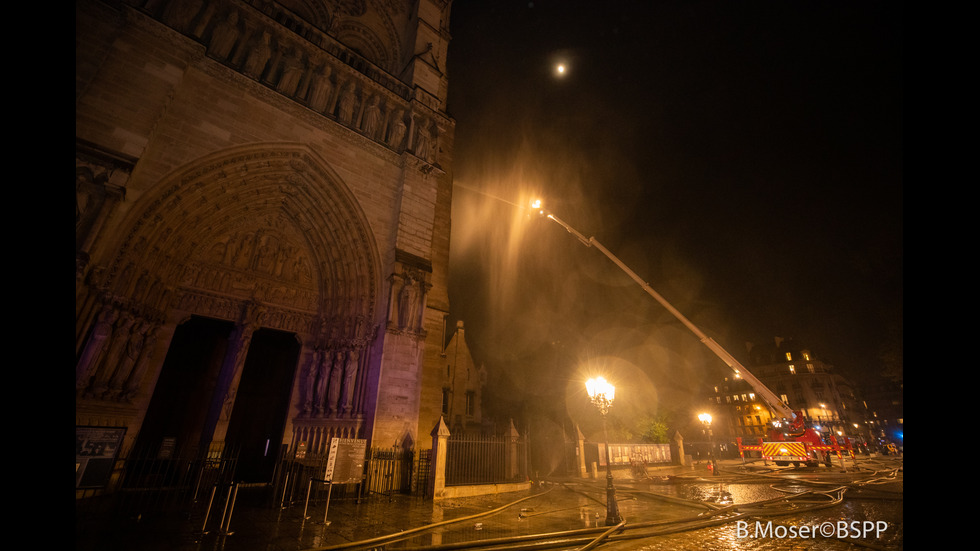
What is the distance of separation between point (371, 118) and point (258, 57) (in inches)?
143

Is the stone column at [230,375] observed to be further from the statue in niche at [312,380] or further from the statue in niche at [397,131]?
the statue in niche at [397,131]

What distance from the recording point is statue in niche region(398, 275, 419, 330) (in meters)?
11.6

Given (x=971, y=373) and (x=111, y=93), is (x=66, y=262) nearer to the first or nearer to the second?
(x=971, y=373)

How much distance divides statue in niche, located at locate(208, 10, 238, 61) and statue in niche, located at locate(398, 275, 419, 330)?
326 inches

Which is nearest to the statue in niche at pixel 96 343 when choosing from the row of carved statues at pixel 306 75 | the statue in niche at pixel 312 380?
the statue in niche at pixel 312 380

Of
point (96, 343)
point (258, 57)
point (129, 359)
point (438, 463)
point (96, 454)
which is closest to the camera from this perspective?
point (96, 454)

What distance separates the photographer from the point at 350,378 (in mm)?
11062

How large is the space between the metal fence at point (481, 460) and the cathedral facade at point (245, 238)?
1450 millimetres

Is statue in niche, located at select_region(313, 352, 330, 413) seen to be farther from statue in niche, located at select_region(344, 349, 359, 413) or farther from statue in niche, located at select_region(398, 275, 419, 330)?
statue in niche, located at select_region(398, 275, 419, 330)

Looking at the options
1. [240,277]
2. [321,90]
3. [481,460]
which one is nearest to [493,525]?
[481,460]

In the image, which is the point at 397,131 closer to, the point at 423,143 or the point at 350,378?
the point at 423,143

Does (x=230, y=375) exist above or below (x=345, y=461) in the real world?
above

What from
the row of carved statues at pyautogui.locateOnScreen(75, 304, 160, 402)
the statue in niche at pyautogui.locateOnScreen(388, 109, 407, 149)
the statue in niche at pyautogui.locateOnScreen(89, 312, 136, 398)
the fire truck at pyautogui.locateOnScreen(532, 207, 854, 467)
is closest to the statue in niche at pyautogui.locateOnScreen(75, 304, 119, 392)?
the row of carved statues at pyautogui.locateOnScreen(75, 304, 160, 402)

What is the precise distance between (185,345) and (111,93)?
659 centimetres
